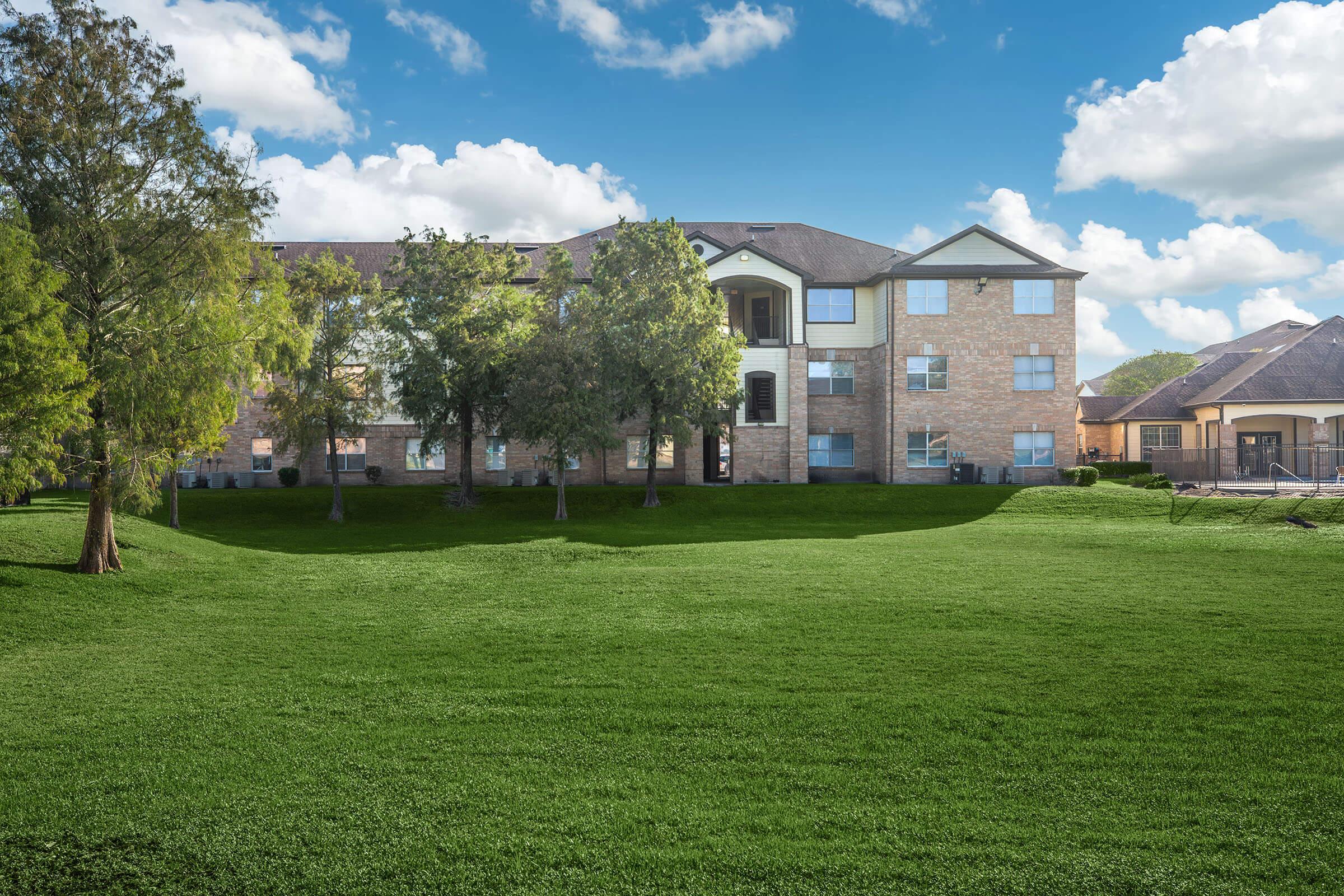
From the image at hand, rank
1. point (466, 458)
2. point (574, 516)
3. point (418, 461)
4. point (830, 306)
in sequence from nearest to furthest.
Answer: point (574, 516) < point (466, 458) < point (418, 461) < point (830, 306)

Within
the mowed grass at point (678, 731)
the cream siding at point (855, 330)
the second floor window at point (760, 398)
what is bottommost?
the mowed grass at point (678, 731)

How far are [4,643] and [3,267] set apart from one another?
5.54 meters

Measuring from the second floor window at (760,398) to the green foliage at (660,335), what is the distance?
20.7 ft

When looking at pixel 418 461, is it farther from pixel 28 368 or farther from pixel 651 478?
pixel 28 368

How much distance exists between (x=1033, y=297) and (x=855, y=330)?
8.17m

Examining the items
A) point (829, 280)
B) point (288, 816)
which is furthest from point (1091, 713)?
point (829, 280)

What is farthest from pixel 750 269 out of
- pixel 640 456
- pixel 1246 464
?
pixel 1246 464

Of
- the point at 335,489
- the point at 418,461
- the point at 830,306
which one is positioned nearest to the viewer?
the point at 335,489

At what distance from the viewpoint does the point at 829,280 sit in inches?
1501

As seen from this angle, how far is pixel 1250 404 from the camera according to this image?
132 feet

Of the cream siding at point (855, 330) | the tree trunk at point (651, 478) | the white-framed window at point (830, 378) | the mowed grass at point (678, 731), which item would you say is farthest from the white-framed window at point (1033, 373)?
the mowed grass at point (678, 731)

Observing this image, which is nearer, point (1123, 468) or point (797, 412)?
point (1123, 468)

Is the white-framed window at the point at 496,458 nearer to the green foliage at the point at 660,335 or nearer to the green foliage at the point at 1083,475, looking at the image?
the green foliage at the point at 660,335

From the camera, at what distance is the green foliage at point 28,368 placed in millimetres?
11906
